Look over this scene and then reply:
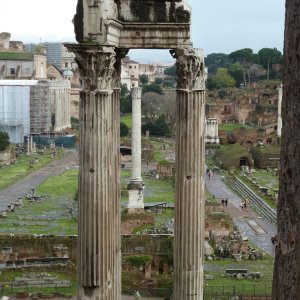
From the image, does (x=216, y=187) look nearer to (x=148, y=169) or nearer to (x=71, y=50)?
(x=148, y=169)

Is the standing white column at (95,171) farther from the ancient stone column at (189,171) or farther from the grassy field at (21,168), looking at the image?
the grassy field at (21,168)

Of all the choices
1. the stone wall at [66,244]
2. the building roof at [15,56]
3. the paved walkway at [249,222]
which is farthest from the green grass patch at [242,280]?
the building roof at [15,56]

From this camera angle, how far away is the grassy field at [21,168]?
117 feet

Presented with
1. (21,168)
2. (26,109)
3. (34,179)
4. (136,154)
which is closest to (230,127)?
(26,109)

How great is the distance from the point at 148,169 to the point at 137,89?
1686 cm

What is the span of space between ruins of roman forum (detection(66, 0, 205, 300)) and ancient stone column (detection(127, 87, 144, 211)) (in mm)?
16399

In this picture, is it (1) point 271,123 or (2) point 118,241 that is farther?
(1) point 271,123

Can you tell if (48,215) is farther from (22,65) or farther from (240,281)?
(22,65)

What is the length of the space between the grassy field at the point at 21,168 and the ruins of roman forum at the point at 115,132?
27.8 m

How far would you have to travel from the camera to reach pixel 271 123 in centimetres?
5328

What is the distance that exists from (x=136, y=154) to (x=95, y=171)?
698 inches

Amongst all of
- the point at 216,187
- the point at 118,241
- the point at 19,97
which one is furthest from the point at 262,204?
the point at 19,97

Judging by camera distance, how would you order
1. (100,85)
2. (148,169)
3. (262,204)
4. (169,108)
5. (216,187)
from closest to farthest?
(100,85) → (262,204) → (216,187) → (148,169) → (169,108)

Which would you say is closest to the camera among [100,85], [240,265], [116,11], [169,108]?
[100,85]
